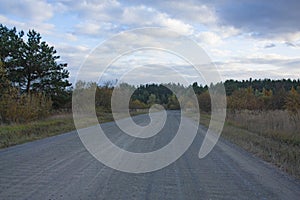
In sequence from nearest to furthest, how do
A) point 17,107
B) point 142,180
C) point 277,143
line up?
point 142,180 < point 277,143 < point 17,107

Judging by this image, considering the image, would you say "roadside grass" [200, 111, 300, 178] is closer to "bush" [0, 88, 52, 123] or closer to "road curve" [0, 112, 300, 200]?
"road curve" [0, 112, 300, 200]

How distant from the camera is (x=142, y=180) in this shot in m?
6.80

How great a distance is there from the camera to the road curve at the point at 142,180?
5680 millimetres

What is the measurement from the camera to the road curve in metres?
5.68

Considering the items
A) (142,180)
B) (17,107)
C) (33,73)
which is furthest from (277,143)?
(33,73)

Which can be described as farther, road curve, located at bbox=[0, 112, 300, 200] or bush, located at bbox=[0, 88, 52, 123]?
bush, located at bbox=[0, 88, 52, 123]

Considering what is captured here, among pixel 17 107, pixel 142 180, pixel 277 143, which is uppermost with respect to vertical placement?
pixel 17 107

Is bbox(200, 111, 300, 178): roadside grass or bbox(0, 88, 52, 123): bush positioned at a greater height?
bbox(0, 88, 52, 123): bush

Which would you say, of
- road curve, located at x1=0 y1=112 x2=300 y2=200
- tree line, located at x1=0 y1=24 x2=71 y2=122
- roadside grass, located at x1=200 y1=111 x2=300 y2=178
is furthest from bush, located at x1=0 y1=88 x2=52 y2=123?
roadside grass, located at x1=200 y1=111 x2=300 y2=178

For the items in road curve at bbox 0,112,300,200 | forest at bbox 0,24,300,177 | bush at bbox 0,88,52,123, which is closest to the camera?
road curve at bbox 0,112,300,200

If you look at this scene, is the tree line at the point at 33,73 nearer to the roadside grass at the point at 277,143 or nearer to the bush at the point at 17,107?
the bush at the point at 17,107

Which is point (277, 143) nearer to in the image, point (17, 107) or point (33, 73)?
point (17, 107)

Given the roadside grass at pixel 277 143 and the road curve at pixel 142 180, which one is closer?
the road curve at pixel 142 180

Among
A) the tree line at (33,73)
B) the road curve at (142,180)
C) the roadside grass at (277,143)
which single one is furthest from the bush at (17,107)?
the roadside grass at (277,143)
